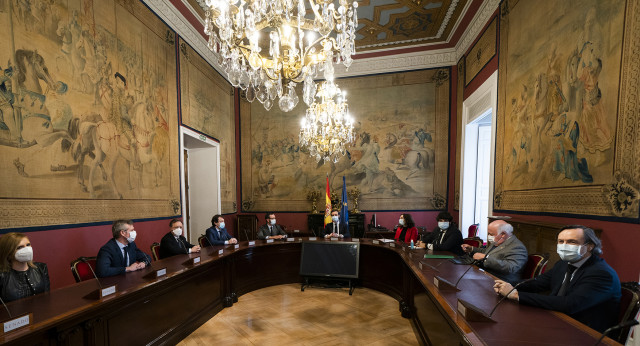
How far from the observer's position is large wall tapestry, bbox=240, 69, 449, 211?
25.9ft

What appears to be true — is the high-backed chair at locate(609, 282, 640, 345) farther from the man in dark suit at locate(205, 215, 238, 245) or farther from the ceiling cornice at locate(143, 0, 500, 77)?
→ the ceiling cornice at locate(143, 0, 500, 77)

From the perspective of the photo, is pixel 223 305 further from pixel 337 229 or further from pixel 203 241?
pixel 337 229

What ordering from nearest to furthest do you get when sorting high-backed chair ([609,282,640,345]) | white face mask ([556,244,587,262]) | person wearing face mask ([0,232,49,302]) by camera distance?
high-backed chair ([609,282,640,345])
white face mask ([556,244,587,262])
person wearing face mask ([0,232,49,302])

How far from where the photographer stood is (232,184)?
8.30 m

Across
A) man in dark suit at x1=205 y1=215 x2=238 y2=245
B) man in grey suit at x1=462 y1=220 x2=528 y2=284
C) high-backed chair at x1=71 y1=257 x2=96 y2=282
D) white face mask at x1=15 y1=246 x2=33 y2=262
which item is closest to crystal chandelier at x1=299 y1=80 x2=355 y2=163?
man in dark suit at x1=205 y1=215 x2=238 y2=245

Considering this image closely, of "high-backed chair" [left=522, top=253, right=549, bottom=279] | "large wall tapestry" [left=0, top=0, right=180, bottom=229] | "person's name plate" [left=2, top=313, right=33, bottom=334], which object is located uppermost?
"large wall tapestry" [left=0, top=0, right=180, bottom=229]

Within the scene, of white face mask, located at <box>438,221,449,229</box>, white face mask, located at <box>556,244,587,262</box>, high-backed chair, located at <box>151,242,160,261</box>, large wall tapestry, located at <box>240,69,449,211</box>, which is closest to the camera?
white face mask, located at <box>556,244,587,262</box>

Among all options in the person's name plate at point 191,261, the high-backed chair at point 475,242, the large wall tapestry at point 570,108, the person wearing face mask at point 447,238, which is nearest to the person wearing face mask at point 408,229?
the person wearing face mask at point 447,238

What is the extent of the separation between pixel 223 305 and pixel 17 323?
289cm

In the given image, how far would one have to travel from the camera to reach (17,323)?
1638mm

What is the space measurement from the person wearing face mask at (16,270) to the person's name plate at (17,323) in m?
0.77

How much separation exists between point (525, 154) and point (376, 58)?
525 cm

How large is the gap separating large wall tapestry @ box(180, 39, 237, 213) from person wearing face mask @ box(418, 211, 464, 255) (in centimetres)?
572

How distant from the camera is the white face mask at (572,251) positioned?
6.29ft
